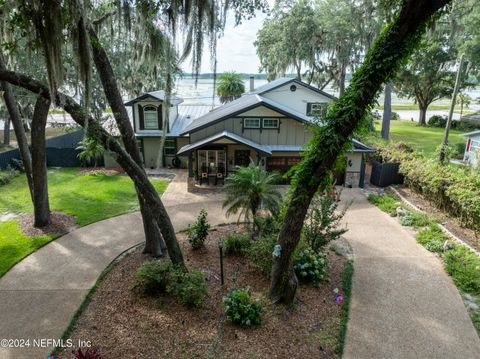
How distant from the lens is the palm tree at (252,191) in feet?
31.6

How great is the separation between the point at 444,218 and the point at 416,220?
1181mm

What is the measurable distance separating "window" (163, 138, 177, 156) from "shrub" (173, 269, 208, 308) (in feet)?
43.5

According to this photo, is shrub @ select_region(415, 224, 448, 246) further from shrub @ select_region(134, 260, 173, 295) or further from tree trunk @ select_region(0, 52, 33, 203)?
tree trunk @ select_region(0, 52, 33, 203)

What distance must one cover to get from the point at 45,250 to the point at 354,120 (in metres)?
9.49

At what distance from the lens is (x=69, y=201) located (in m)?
13.7

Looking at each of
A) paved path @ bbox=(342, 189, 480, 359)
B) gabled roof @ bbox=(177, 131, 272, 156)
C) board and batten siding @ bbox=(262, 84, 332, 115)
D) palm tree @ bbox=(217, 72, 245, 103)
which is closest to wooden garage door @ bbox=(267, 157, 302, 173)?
gabled roof @ bbox=(177, 131, 272, 156)

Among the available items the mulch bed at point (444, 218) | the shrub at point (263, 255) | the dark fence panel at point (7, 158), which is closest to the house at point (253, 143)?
the mulch bed at point (444, 218)

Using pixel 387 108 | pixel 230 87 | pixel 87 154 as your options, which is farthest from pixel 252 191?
pixel 230 87

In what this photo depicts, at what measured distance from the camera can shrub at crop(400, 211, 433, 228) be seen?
11.4 meters

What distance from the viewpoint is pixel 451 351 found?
605 centimetres

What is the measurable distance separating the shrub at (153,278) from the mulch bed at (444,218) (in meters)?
9.15

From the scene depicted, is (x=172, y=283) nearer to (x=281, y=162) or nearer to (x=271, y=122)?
(x=281, y=162)

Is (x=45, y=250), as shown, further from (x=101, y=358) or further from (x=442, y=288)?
(x=442, y=288)

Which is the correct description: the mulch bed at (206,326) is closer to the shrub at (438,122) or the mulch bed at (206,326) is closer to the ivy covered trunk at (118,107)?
the ivy covered trunk at (118,107)
